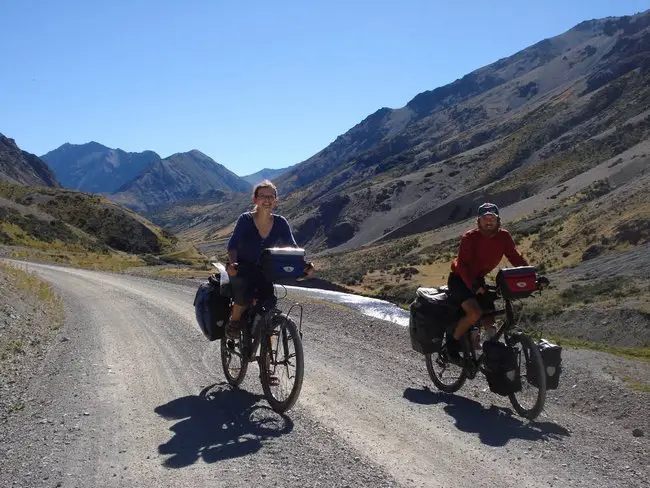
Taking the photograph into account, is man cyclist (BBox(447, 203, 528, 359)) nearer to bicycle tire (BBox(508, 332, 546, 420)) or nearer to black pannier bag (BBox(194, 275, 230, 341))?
bicycle tire (BBox(508, 332, 546, 420))

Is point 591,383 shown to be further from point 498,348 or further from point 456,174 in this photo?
point 456,174

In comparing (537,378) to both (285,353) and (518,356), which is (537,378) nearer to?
(518,356)

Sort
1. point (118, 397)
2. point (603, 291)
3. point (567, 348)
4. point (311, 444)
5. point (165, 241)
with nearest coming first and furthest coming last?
1. point (311, 444)
2. point (118, 397)
3. point (567, 348)
4. point (603, 291)
5. point (165, 241)

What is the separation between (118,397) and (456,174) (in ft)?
448

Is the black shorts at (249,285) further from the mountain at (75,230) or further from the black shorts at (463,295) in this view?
the mountain at (75,230)

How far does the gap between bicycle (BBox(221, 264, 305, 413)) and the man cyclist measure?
2.14 m

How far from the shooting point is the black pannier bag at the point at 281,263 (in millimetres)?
6730

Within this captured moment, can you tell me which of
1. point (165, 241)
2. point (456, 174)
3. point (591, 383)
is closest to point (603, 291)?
point (591, 383)

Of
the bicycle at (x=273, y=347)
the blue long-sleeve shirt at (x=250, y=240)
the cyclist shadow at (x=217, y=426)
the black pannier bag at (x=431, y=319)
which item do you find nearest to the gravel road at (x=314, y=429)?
the cyclist shadow at (x=217, y=426)

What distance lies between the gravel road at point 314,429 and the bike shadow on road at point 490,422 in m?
0.03

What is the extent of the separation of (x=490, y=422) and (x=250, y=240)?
3.48m

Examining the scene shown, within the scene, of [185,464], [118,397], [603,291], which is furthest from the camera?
[603,291]

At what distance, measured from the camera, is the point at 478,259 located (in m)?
7.56

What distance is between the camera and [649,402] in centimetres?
771
